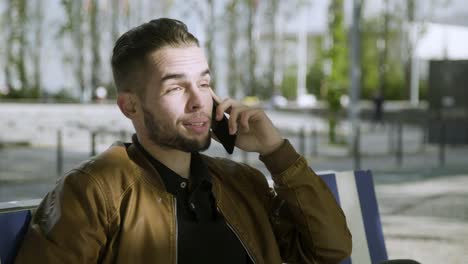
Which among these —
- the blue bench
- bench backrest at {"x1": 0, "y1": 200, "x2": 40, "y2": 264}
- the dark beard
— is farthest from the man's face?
the blue bench

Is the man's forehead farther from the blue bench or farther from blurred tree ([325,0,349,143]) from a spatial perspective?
blurred tree ([325,0,349,143])

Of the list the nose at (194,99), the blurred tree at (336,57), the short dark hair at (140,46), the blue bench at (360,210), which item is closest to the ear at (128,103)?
the short dark hair at (140,46)

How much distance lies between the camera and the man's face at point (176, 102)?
7.08 feet

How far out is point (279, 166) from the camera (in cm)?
239

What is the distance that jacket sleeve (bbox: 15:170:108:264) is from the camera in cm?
193

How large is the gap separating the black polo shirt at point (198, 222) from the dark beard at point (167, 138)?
0.07 meters

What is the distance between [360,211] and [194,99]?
122 centimetres

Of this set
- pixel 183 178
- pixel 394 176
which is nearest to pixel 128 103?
pixel 183 178

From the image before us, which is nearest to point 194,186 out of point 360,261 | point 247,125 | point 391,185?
point 247,125

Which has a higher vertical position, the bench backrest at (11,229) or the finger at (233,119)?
the finger at (233,119)

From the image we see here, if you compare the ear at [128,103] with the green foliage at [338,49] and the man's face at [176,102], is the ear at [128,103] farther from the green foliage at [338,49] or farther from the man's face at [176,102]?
the green foliage at [338,49]

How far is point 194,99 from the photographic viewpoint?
2201 mm

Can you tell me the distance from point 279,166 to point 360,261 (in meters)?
0.92

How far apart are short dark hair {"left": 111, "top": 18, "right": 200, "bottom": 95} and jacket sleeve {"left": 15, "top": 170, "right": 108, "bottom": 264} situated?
287 mm
